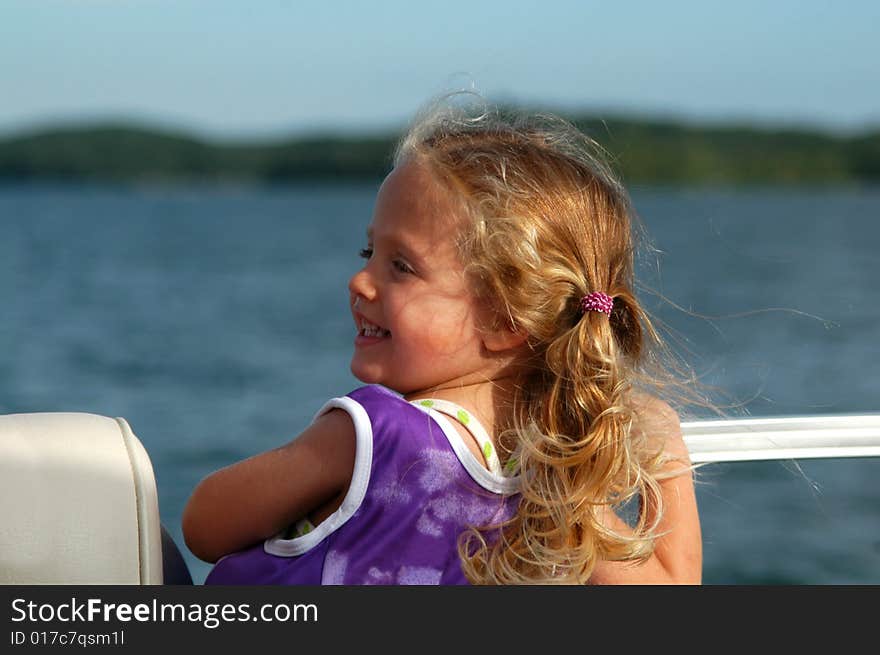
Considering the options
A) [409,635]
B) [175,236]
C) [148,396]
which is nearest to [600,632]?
[409,635]

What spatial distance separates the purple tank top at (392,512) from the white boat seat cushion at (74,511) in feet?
0.73

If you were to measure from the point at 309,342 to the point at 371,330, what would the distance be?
17.1 m

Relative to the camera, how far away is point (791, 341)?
57.2ft

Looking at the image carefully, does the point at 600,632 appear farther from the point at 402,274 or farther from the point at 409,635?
the point at 402,274

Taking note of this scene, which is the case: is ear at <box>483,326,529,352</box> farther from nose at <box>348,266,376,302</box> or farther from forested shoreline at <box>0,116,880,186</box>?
forested shoreline at <box>0,116,880,186</box>

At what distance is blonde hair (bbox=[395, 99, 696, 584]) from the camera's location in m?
1.49

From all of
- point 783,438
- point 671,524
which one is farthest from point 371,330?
point 783,438

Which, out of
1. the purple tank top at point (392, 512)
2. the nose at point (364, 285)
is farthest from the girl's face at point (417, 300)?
the purple tank top at point (392, 512)

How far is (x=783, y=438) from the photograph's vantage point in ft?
6.22

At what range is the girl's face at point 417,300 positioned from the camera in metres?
1.57

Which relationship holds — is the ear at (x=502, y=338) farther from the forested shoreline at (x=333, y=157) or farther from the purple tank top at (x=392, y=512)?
the forested shoreline at (x=333, y=157)

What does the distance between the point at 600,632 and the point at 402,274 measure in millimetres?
540

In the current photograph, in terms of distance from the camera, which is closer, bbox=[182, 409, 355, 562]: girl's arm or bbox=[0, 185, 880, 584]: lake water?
bbox=[182, 409, 355, 562]: girl's arm

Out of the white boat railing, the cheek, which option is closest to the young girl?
the cheek
